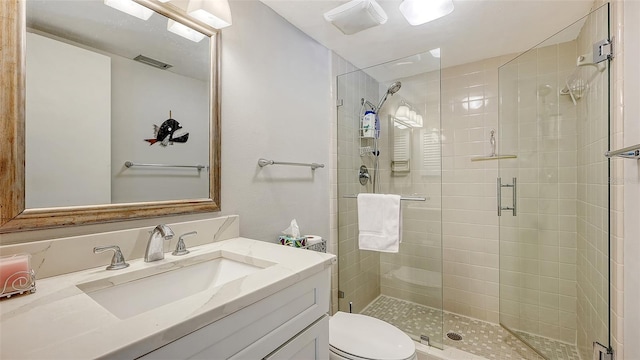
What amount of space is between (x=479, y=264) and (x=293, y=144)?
6.24ft

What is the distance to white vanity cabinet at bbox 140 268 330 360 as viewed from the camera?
2.00 ft

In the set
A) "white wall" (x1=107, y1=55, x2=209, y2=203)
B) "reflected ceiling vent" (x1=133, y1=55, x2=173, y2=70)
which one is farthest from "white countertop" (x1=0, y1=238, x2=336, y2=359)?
"reflected ceiling vent" (x1=133, y1=55, x2=173, y2=70)

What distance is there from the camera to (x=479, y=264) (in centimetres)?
236

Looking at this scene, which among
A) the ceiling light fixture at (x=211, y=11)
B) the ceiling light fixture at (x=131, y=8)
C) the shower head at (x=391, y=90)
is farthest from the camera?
the shower head at (x=391, y=90)

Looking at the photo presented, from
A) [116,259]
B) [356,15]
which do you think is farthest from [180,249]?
[356,15]

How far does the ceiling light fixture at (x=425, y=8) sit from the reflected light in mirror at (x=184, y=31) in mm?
1039

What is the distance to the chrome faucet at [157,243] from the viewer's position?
98 centimetres

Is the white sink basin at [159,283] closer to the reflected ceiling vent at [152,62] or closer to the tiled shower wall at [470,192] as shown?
the reflected ceiling vent at [152,62]

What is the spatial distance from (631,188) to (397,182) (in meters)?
1.09

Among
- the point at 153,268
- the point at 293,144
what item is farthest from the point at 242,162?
the point at 153,268

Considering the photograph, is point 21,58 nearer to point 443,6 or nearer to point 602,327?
point 443,6

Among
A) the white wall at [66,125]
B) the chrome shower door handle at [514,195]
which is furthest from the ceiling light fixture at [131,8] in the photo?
the chrome shower door handle at [514,195]

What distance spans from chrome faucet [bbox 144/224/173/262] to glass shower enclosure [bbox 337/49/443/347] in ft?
4.56

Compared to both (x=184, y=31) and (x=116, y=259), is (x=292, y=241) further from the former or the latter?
(x=184, y=31)
